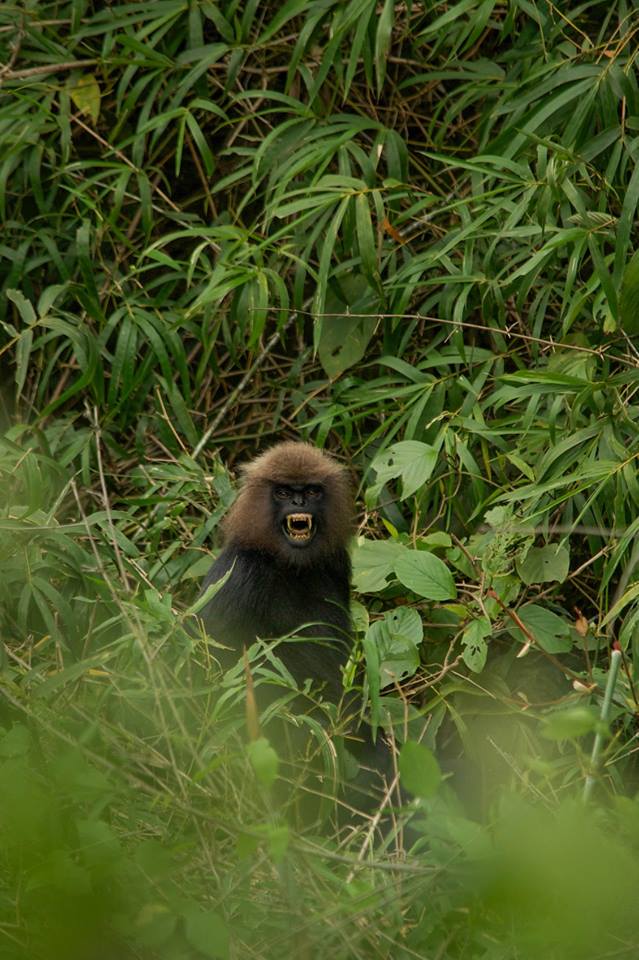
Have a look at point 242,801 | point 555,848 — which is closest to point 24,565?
point 242,801

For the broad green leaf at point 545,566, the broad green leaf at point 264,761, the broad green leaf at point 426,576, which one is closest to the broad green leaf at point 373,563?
the broad green leaf at point 545,566

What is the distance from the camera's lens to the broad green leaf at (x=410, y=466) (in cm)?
362

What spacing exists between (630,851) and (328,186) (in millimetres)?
2860

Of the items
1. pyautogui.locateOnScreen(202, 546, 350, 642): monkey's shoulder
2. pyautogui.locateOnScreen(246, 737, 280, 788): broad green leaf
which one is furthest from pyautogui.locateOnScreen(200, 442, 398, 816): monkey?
pyautogui.locateOnScreen(246, 737, 280, 788): broad green leaf

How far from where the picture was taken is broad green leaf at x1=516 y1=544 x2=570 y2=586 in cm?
364

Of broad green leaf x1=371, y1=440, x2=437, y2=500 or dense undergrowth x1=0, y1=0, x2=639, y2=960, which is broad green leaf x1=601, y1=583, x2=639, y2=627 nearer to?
dense undergrowth x1=0, y1=0, x2=639, y2=960

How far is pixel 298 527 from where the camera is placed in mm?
3668

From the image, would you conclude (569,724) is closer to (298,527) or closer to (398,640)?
(398,640)

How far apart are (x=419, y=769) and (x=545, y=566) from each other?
2342 millimetres

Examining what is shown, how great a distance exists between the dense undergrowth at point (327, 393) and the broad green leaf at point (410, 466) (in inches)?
0.4

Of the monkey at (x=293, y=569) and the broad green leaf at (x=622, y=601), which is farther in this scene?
the monkey at (x=293, y=569)

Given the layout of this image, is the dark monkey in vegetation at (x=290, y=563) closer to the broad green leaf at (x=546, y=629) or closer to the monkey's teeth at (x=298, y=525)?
the monkey's teeth at (x=298, y=525)

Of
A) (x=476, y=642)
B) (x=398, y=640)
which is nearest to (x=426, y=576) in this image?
(x=398, y=640)

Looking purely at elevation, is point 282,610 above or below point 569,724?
below
